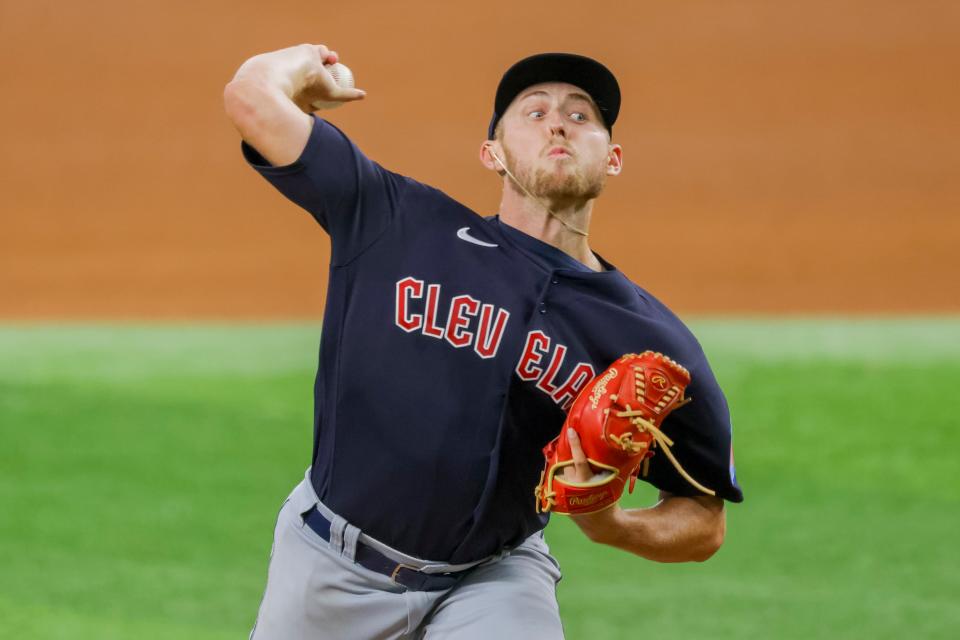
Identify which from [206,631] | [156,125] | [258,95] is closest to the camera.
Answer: [258,95]

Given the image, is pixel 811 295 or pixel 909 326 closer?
pixel 909 326

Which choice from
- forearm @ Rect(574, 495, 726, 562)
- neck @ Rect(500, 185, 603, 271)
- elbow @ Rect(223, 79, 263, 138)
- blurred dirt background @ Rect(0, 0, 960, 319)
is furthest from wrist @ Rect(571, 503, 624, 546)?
blurred dirt background @ Rect(0, 0, 960, 319)

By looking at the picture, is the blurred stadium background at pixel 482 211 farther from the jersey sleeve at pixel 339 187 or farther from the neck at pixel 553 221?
the jersey sleeve at pixel 339 187

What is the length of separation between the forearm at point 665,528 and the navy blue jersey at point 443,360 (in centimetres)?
13

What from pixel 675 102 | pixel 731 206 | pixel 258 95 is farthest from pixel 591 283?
pixel 675 102

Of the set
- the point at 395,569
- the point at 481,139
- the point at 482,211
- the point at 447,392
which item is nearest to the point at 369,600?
the point at 395,569

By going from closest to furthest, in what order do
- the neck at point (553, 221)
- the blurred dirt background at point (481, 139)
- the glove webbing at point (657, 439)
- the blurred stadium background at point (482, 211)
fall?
the glove webbing at point (657, 439) → the neck at point (553, 221) → the blurred stadium background at point (482, 211) → the blurred dirt background at point (481, 139)

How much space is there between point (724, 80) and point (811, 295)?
3.76m

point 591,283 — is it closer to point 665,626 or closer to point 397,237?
point 397,237

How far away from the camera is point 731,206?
1322 centimetres

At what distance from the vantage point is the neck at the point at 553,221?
378 cm

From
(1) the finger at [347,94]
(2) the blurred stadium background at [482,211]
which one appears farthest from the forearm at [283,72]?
(2) the blurred stadium background at [482,211]

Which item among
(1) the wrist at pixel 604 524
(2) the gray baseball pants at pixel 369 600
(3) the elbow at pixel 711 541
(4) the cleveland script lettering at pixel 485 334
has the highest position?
(4) the cleveland script lettering at pixel 485 334

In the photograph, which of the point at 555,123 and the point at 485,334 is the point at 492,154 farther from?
the point at 485,334
